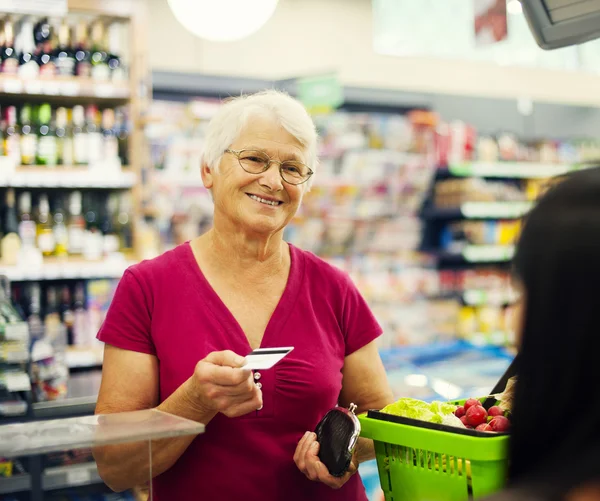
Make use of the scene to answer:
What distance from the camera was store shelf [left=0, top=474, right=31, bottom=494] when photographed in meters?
1.51

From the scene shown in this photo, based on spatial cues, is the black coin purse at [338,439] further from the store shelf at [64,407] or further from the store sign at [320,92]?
the store sign at [320,92]

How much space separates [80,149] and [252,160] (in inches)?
95.2

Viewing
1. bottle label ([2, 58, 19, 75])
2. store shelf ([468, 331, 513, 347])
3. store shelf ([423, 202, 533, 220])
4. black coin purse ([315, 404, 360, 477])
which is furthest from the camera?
store shelf ([468, 331, 513, 347])

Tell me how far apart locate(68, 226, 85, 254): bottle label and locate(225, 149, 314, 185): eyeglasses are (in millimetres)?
2333

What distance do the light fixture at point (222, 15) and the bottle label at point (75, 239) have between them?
139cm

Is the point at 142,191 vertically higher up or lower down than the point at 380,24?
lower down

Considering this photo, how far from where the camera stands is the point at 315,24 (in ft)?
24.9

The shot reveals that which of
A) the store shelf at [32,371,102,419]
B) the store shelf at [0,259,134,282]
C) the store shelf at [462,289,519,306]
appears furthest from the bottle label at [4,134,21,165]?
the store shelf at [462,289,519,306]

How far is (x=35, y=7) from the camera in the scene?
3783 millimetres

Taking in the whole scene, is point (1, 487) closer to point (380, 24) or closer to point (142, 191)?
point (142, 191)

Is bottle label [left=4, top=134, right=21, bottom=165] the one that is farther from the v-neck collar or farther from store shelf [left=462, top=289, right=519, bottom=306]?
store shelf [left=462, top=289, right=519, bottom=306]

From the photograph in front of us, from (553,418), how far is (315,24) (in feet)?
23.4

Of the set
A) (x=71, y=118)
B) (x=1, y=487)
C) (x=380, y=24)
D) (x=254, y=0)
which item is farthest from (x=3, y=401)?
(x=380, y=24)

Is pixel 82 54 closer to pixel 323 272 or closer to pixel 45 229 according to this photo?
pixel 45 229
